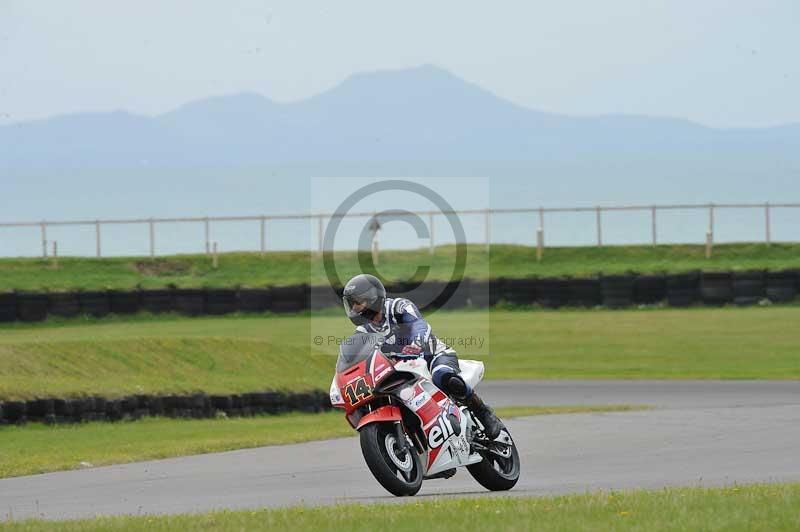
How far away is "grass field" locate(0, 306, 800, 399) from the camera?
20375 mm

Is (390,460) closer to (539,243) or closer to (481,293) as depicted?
(481,293)

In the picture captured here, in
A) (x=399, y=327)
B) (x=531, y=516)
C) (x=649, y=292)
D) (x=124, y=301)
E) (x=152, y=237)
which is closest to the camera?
(x=531, y=516)

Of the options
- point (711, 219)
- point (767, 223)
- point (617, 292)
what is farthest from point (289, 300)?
point (767, 223)

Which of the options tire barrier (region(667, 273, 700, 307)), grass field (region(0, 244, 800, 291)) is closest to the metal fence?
grass field (region(0, 244, 800, 291))

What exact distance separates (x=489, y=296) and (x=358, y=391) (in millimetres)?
28538

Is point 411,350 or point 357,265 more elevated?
point 411,350

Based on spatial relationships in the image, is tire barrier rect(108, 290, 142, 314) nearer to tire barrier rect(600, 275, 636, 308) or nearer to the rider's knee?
tire barrier rect(600, 275, 636, 308)

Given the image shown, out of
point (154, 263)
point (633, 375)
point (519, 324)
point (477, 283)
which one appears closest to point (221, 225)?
point (154, 263)

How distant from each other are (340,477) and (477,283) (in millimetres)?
26582

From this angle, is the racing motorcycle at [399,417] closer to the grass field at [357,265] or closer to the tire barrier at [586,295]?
the tire barrier at [586,295]

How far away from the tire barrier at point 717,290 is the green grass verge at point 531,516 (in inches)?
1097

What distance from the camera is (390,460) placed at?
10.1 m

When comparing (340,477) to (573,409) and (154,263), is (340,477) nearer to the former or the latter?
(573,409)

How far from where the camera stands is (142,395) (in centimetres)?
1923
